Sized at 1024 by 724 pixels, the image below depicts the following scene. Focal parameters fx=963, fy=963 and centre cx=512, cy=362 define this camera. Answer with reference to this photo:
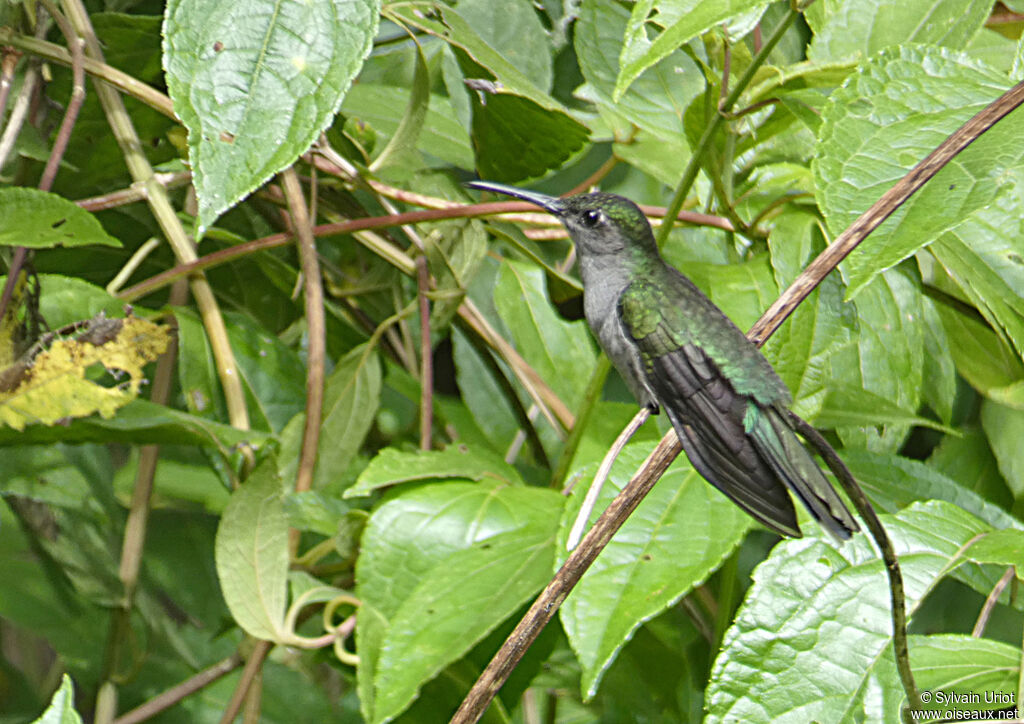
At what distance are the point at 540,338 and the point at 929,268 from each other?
0.69 metres

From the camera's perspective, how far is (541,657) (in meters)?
1.37

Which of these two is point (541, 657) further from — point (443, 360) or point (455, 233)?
point (443, 360)

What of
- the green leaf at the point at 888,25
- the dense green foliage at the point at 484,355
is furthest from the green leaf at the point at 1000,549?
the green leaf at the point at 888,25

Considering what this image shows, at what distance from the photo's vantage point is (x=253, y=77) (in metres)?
0.95

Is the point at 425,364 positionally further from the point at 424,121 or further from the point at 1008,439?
the point at 1008,439

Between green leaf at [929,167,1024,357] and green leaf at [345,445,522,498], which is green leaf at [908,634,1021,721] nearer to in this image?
green leaf at [929,167,1024,357]

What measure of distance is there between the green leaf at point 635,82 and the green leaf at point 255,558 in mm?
830

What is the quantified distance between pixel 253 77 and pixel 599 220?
0.76m

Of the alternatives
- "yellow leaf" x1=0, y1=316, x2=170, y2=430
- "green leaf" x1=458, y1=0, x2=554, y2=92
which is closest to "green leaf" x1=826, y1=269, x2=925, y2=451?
"green leaf" x1=458, y1=0, x2=554, y2=92

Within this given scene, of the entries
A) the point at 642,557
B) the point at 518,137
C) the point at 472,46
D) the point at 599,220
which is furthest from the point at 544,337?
the point at 642,557

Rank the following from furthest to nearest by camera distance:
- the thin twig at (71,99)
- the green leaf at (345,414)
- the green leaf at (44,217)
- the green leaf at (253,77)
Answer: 1. the green leaf at (345,414)
2. the thin twig at (71,99)
3. the green leaf at (44,217)
4. the green leaf at (253,77)

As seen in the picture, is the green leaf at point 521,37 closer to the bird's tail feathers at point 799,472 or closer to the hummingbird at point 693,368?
the hummingbird at point 693,368

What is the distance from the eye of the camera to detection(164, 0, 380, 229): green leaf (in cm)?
89

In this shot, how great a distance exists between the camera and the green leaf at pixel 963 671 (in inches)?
44.8
